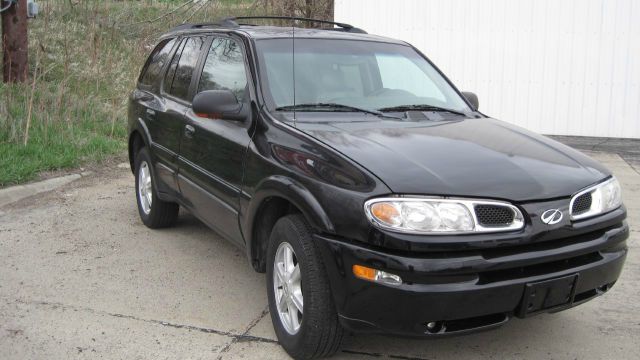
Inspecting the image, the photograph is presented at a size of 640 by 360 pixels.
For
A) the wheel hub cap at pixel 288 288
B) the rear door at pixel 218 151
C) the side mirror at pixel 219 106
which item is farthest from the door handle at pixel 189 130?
the wheel hub cap at pixel 288 288

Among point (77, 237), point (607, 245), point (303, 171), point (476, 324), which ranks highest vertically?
point (303, 171)

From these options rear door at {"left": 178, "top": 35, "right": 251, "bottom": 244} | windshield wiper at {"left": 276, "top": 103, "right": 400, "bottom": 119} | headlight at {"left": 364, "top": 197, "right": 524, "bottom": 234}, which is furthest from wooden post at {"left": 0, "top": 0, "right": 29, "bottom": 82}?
headlight at {"left": 364, "top": 197, "right": 524, "bottom": 234}

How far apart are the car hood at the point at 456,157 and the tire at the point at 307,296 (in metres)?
0.47

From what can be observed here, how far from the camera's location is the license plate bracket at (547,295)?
3.05 m

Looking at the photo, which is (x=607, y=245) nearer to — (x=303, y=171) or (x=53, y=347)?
(x=303, y=171)

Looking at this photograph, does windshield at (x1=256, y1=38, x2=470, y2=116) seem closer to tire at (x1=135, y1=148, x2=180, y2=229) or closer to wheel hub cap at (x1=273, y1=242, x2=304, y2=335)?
wheel hub cap at (x1=273, y1=242, x2=304, y2=335)

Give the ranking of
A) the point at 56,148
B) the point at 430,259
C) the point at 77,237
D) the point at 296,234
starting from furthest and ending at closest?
the point at 56,148 < the point at 77,237 < the point at 296,234 < the point at 430,259

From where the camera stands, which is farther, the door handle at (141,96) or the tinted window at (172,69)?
the door handle at (141,96)

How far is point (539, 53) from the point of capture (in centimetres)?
1039

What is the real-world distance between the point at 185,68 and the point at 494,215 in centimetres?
315

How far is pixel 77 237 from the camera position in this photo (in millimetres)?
5902

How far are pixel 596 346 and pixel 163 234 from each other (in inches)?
146

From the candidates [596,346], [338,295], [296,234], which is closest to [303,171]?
[296,234]

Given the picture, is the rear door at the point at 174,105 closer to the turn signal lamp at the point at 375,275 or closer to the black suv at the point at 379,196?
the black suv at the point at 379,196
